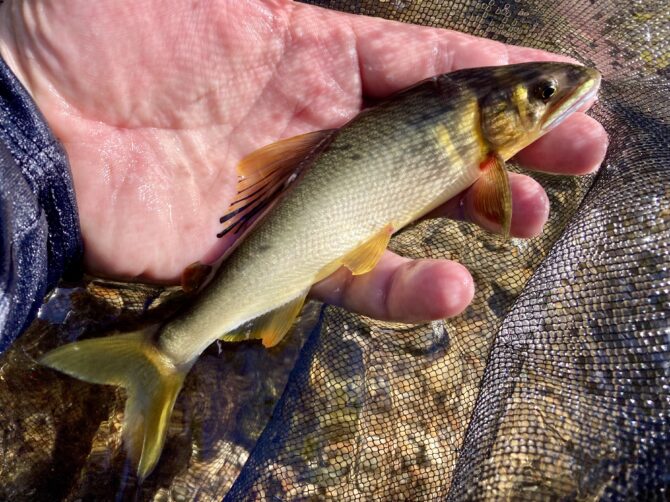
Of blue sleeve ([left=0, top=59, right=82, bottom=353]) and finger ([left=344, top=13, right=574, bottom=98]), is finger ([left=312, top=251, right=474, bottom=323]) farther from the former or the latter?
blue sleeve ([left=0, top=59, right=82, bottom=353])

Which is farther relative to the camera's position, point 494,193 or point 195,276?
point 494,193

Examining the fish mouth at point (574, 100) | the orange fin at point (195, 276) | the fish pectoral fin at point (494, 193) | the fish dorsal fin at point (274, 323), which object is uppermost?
the fish mouth at point (574, 100)

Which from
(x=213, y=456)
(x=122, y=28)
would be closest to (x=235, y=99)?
(x=122, y=28)

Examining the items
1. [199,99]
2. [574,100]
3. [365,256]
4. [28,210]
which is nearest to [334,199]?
[365,256]

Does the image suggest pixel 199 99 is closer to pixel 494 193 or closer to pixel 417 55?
pixel 417 55

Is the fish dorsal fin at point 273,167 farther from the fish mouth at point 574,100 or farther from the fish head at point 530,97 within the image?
the fish mouth at point 574,100

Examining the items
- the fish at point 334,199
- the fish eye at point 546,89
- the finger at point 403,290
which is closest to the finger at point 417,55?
the fish at point 334,199

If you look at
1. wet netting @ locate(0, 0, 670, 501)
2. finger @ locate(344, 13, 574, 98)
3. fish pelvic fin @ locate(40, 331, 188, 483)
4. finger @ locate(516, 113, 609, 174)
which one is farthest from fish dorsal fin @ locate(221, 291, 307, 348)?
finger @ locate(516, 113, 609, 174)
